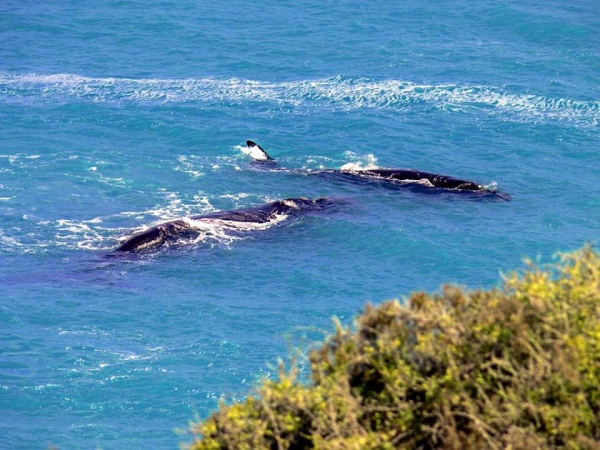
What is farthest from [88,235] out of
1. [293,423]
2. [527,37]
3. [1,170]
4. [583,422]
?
[527,37]

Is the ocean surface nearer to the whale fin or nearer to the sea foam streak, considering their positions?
the sea foam streak

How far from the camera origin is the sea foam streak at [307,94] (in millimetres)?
39875

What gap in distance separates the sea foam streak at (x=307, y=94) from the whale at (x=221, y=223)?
10293 mm

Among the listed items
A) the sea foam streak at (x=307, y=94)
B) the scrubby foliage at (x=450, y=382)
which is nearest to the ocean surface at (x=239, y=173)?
the sea foam streak at (x=307, y=94)

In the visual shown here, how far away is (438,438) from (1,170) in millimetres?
25556

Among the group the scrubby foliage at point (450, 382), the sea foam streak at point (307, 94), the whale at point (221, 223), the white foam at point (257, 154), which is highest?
the scrubby foliage at point (450, 382)

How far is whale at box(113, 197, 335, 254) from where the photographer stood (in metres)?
27.5

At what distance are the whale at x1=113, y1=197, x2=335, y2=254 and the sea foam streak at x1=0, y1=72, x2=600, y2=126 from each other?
10.3 m

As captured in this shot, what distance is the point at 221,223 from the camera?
95.1ft

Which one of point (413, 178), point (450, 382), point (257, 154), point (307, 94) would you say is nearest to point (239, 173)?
point (257, 154)

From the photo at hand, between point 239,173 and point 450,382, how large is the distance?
894 inches

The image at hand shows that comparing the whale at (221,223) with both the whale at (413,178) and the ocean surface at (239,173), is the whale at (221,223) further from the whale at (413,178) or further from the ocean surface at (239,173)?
the whale at (413,178)

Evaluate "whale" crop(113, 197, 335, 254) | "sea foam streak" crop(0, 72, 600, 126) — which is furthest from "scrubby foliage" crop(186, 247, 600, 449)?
"sea foam streak" crop(0, 72, 600, 126)

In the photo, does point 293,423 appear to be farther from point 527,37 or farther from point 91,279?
point 527,37
